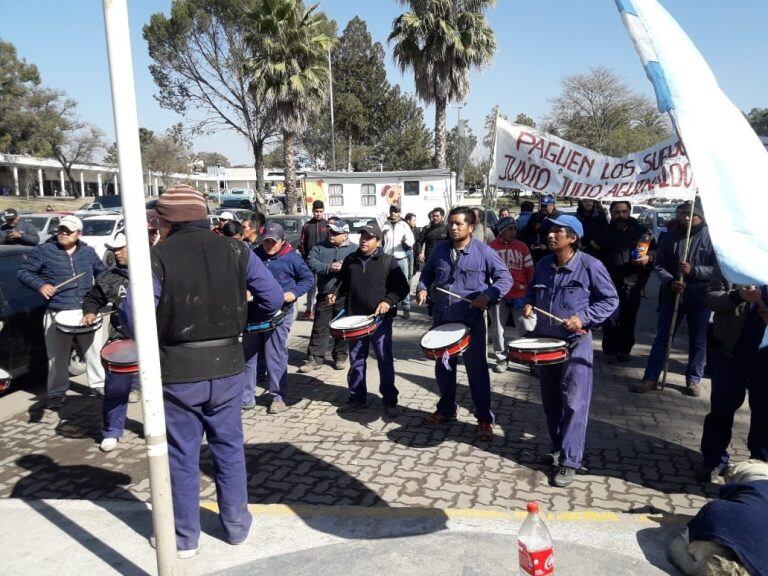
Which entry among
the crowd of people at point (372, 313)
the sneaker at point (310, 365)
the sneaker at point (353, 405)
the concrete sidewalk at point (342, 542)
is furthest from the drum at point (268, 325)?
the concrete sidewalk at point (342, 542)

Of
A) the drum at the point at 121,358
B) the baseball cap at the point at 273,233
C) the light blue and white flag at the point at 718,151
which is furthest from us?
the baseball cap at the point at 273,233

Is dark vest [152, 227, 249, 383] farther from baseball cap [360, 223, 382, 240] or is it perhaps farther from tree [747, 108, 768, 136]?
tree [747, 108, 768, 136]

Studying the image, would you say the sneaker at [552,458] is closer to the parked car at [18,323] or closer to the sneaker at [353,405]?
the sneaker at [353,405]

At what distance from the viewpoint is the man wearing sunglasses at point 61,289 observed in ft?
19.9

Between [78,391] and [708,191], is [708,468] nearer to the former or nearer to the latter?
[708,191]

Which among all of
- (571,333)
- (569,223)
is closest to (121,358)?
(571,333)

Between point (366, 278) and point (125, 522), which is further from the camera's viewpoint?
point (366, 278)

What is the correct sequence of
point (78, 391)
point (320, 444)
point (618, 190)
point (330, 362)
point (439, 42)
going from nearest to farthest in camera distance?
point (320, 444), point (78, 391), point (618, 190), point (330, 362), point (439, 42)

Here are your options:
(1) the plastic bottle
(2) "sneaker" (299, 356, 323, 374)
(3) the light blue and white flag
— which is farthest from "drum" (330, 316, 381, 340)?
(3) the light blue and white flag

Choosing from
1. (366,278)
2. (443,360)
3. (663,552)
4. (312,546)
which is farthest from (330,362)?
(663,552)

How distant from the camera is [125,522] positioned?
→ 149 inches

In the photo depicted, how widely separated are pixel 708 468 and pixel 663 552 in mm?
1497

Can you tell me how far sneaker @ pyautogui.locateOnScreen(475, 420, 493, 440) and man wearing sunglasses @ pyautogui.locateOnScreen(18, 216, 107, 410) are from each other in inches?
150

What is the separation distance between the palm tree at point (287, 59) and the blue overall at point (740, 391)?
2521cm
